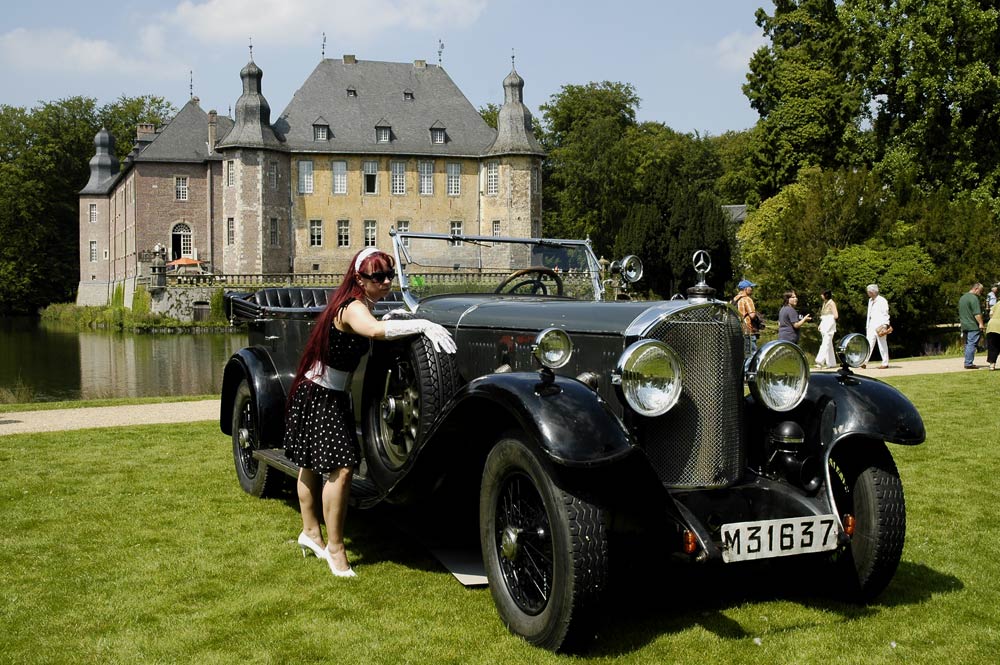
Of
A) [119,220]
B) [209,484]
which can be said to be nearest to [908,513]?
[209,484]

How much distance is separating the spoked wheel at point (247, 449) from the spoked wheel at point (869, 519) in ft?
14.6

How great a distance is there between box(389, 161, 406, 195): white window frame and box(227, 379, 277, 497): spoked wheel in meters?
57.2

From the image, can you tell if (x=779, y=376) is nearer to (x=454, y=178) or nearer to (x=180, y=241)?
(x=454, y=178)

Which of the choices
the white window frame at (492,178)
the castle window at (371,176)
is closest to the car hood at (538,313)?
the white window frame at (492,178)

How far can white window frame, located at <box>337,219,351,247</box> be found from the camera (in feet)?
209

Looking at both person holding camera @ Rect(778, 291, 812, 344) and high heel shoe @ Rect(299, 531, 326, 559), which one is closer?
high heel shoe @ Rect(299, 531, 326, 559)

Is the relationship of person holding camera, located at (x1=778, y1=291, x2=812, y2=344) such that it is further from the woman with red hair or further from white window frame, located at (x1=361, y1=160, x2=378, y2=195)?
white window frame, located at (x1=361, y1=160, x2=378, y2=195)

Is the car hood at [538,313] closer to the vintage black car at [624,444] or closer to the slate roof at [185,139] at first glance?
the vintage black car at [624,444]

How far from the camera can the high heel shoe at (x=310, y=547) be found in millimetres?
5633

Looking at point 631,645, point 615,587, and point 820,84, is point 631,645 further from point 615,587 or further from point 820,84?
point 820,84

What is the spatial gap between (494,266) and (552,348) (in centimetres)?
277

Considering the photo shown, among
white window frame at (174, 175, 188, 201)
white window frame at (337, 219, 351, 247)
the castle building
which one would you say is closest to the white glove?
the castle building

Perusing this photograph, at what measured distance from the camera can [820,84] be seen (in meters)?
41.2

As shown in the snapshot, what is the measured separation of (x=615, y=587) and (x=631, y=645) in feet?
2.75
